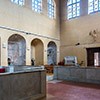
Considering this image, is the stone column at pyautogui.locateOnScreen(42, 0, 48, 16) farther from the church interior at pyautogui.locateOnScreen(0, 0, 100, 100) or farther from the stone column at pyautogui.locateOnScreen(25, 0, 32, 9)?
the stone column at pyautogui.locateOnScreen(25, 0, 32, 9)

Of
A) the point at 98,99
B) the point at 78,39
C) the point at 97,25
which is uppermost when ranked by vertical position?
the point at 97,25

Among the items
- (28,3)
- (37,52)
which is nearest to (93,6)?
(28,3)

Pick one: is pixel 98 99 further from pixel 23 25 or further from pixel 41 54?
pixel 41 54

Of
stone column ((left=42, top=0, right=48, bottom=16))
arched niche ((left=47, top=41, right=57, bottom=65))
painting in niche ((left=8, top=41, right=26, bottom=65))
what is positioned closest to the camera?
painting in niche ((left=8, top=41, right=26, bottom=65))

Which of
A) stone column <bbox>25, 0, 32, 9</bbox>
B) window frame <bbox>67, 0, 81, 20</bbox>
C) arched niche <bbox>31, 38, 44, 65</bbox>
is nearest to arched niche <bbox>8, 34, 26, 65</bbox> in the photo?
arched niche <bbox>31, 38, 44, 65</bbox>

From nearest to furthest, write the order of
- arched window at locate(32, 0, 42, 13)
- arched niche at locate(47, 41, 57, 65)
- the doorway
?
1. arched window at locate(32, 0, 42, 13)
2. the doorway
3. arched niche at locate(47, 41, 57, 65)

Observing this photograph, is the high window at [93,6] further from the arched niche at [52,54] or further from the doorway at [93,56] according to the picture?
the arched niche at [52,54]

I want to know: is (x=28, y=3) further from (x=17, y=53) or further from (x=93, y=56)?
(x=93, y=56)

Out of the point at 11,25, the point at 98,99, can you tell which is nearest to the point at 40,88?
the point at 98,99

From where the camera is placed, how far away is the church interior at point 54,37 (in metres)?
9.36

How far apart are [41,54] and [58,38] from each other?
8.63 ft

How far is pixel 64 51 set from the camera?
1547 centimetres

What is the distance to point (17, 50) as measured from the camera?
12945 millimetres

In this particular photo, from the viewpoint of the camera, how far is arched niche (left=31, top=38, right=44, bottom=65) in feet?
46.5
